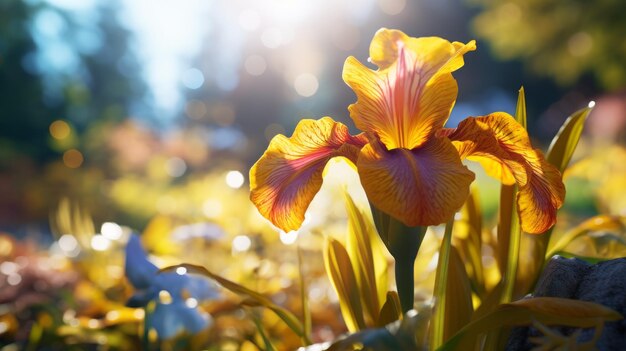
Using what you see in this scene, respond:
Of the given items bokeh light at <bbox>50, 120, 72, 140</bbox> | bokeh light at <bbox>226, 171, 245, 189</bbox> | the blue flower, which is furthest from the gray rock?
bokeh light at <bbox>50, 120, 72, 140</bbox>

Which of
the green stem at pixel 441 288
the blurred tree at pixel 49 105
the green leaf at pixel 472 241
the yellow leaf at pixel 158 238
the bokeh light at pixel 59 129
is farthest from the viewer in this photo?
the bokeh light at pixel 59 129

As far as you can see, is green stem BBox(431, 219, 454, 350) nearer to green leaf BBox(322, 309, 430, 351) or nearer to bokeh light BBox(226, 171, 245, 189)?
green leaf BBox(322, 309, 430, 351)

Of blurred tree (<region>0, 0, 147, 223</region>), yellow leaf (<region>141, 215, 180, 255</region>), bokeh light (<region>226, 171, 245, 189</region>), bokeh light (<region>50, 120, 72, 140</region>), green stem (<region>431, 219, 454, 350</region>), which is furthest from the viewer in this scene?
bokeh light (<region>50, 120, 72, 140</region>)

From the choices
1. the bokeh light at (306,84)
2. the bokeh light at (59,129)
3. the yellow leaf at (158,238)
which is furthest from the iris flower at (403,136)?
the bokeh light at (306,84)

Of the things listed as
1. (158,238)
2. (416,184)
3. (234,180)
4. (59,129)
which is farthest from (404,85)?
(59,129)

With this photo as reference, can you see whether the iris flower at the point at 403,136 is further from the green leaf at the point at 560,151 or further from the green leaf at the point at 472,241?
the green leaf at the point at 472,241

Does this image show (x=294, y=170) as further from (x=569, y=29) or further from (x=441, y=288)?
(x=569, y=29)

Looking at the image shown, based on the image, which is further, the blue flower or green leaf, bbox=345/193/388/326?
the blue flower
